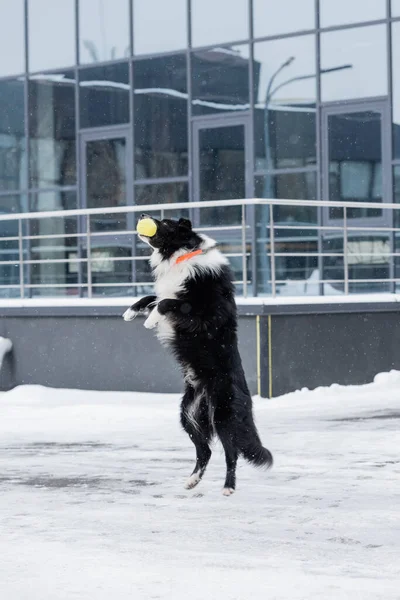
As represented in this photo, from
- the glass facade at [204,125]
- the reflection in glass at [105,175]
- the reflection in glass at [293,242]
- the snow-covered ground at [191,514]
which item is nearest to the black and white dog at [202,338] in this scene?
the snow-covered ground at [191,514]

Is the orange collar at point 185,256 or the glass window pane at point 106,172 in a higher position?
the glass window pane at point 106,172

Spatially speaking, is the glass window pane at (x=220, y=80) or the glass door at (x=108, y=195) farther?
the glass door at (x=108, y=195)

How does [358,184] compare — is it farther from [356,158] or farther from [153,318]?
[153,318]

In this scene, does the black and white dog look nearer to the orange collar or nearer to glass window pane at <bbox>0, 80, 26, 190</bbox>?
the orange collar

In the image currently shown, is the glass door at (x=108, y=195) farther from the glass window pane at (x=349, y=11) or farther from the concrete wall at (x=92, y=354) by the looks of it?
the concrete wall at (x=92, y=354)

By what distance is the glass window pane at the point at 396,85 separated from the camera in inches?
784

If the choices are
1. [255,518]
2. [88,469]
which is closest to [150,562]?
[255,518]

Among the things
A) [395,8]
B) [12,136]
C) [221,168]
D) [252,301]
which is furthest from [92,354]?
[12,136]

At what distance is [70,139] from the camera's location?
77.3ft

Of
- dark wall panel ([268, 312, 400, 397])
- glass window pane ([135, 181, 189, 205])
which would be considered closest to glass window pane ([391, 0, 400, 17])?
glass window pane ([135, 181, 189, 205])

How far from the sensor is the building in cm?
2028

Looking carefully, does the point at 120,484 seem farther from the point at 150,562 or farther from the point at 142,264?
the point at 142,264

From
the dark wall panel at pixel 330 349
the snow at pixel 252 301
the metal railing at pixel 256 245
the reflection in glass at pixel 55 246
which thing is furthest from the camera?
the reflection in glass at pixel 55 246

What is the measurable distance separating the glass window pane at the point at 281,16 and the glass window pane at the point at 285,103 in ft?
0.67
